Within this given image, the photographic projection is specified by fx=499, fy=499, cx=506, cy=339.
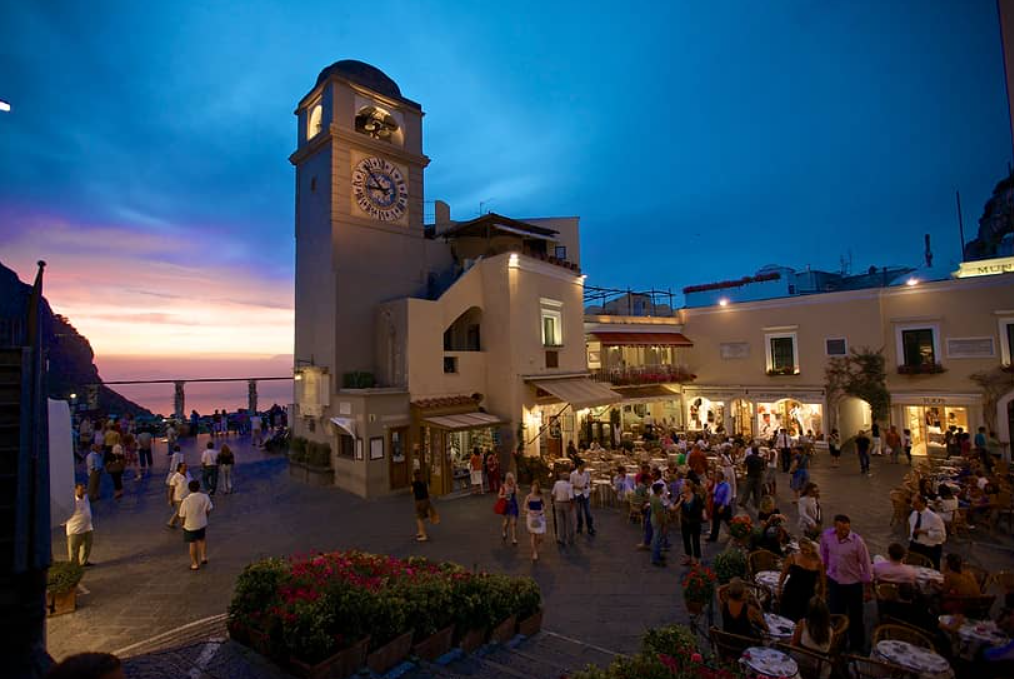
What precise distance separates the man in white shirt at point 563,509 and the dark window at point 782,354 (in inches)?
712

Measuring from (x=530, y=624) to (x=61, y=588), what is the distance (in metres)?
6.73

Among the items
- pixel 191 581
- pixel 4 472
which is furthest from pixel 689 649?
pixel 191 581

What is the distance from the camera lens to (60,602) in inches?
283

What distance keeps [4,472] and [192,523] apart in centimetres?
506

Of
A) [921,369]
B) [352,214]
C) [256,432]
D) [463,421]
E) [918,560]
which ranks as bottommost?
[918,560]

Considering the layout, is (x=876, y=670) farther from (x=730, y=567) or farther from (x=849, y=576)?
(x=730, y=567)

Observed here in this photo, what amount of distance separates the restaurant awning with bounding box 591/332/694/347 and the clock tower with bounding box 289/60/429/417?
925cm

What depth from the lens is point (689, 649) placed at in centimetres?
429

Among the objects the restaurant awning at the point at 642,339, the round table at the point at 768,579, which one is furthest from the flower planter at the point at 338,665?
the restaurant awning at the point at 642,339

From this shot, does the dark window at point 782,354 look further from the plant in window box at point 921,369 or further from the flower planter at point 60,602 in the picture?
the flower planter at point 60,602

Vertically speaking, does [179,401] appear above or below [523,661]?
above

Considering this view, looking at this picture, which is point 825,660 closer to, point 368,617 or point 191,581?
point 368,617

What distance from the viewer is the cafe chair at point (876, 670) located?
479cm

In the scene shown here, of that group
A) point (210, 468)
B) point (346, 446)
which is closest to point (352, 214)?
point (346, 446)
